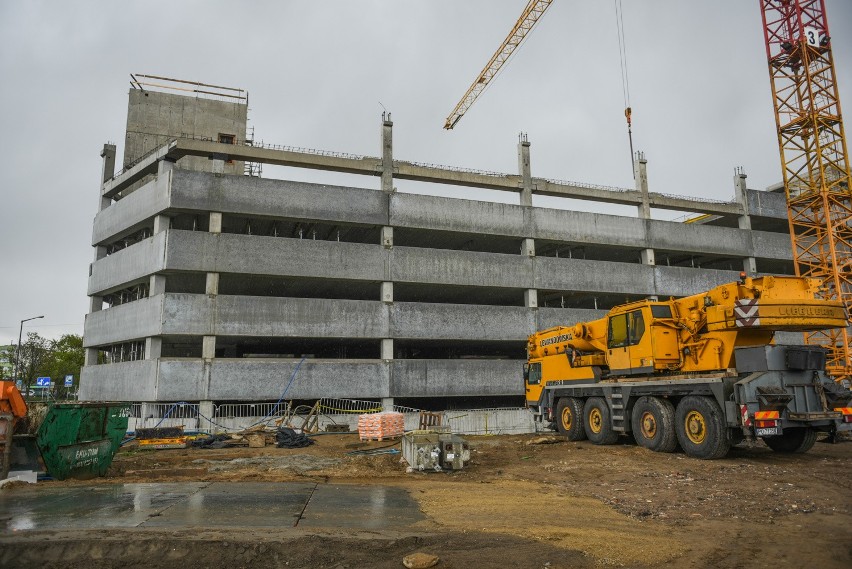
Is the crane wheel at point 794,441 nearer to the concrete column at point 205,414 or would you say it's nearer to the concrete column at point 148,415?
the concrete column at point 205,414

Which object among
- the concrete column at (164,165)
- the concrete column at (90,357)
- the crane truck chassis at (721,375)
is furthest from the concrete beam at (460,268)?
the concrete column at (90,357)

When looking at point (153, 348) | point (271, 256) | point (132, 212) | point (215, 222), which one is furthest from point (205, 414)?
point (132, 212)

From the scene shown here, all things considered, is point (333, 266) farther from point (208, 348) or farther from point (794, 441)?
point (794, 441)

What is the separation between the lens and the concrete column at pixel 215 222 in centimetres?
2962

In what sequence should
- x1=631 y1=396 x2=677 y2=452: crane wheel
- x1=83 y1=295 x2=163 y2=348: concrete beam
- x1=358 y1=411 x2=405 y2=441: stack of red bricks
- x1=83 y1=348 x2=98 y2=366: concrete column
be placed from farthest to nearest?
x1=83 y1=348 x2=98 y2=366: concrete column
x1=83 y1=295 x2=163 y2=348: concrete beam
x1=358 y1=411 x2=405 y2=441: stack of red bricks
x1=631 y1=396 x2=677 y2=452: crane wheel

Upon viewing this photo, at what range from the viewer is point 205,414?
92.8ft

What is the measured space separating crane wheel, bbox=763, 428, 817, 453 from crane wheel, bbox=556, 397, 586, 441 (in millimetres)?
5339

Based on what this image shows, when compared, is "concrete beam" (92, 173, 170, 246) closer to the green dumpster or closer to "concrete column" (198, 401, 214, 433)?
"concrete column" (198, 401, 214, 433)

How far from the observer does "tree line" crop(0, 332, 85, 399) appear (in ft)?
202

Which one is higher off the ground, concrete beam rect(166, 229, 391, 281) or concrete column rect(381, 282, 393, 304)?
concrete beam rect(166, 229, 391, 281)

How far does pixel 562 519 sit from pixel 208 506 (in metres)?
5.07

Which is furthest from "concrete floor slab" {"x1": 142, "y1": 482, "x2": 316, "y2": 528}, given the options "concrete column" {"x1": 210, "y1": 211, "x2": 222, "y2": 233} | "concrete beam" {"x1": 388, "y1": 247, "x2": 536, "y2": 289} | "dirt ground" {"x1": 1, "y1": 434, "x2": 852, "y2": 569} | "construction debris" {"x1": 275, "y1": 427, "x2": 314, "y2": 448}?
"concrete beam" {"x1": 388, "y1": 247, "x2": 536, "y2": 289}

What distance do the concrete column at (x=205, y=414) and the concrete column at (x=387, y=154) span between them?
14.8 m

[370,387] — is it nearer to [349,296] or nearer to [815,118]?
[349,296]
